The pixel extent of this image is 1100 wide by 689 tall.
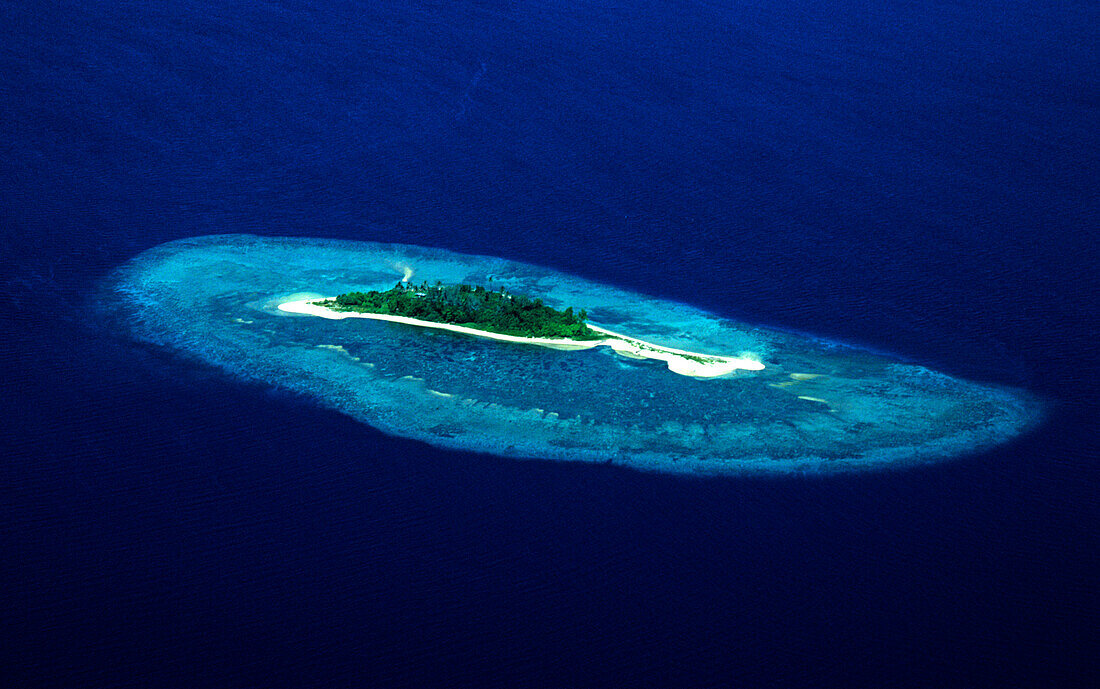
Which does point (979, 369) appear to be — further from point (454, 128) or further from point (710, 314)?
point (454, 128)

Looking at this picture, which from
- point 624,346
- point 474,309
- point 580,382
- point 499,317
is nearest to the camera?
point 580,382

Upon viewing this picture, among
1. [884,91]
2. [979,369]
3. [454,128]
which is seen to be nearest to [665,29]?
[884,91]

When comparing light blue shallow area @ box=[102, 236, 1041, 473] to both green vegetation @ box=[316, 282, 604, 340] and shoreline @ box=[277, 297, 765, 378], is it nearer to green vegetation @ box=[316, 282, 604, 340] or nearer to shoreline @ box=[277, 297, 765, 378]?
shoreline @ box=[277, 297, 765, 378]

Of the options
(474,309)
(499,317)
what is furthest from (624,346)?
(474,309)

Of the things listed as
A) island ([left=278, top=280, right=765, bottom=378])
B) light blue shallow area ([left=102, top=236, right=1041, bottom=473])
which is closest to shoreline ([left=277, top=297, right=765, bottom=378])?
island ([left=278, top=280, right=765, bottom=378])

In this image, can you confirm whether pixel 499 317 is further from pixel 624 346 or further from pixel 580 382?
pixel 580 382

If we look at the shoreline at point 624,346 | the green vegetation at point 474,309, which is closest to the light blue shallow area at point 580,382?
the shoreline at point 624,346

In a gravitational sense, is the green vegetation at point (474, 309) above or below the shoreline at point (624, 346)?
above

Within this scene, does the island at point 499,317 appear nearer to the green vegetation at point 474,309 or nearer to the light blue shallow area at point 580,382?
the green vegetation at point 474,309
